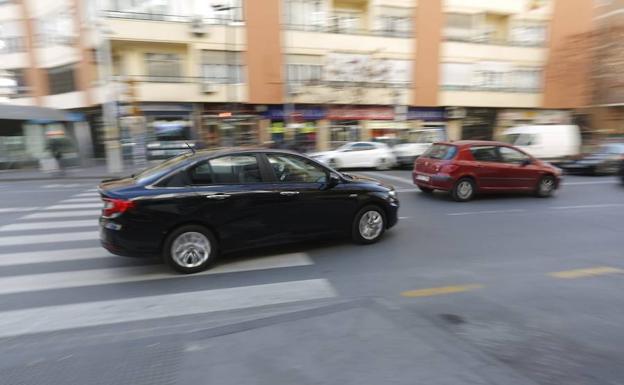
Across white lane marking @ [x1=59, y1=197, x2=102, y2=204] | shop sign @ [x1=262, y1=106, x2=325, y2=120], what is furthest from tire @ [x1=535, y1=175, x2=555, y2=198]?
shop sign @ [x1=262, y1=106, x2=325, y2=120]

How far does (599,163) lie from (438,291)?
14.7 meters

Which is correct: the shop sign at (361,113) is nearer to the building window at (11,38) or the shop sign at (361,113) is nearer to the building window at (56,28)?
the building window at (56,28)

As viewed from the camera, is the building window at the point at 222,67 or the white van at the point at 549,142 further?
the building window at the point at 222,67

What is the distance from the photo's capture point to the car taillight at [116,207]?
458 centimetres

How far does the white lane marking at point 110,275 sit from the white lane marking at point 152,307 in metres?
0.58

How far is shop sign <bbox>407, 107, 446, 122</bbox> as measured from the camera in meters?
26.0

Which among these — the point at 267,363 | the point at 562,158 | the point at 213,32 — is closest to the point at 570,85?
the point at 562,158

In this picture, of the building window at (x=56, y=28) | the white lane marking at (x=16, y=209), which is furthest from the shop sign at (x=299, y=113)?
the white lane marking at (x=16, y=209)

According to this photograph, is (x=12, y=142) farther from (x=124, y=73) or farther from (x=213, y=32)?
(x=213, y=32)

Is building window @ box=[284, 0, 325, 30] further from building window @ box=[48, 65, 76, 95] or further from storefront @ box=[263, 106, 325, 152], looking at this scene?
building window @ box=[48, 65, 76, 95]

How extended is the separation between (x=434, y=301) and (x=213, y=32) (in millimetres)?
21533

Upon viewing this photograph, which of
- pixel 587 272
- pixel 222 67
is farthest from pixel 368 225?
pixel 222 67

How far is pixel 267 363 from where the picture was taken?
295cm

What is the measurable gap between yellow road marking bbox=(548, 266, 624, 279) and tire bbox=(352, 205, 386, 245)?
93.3 inches
